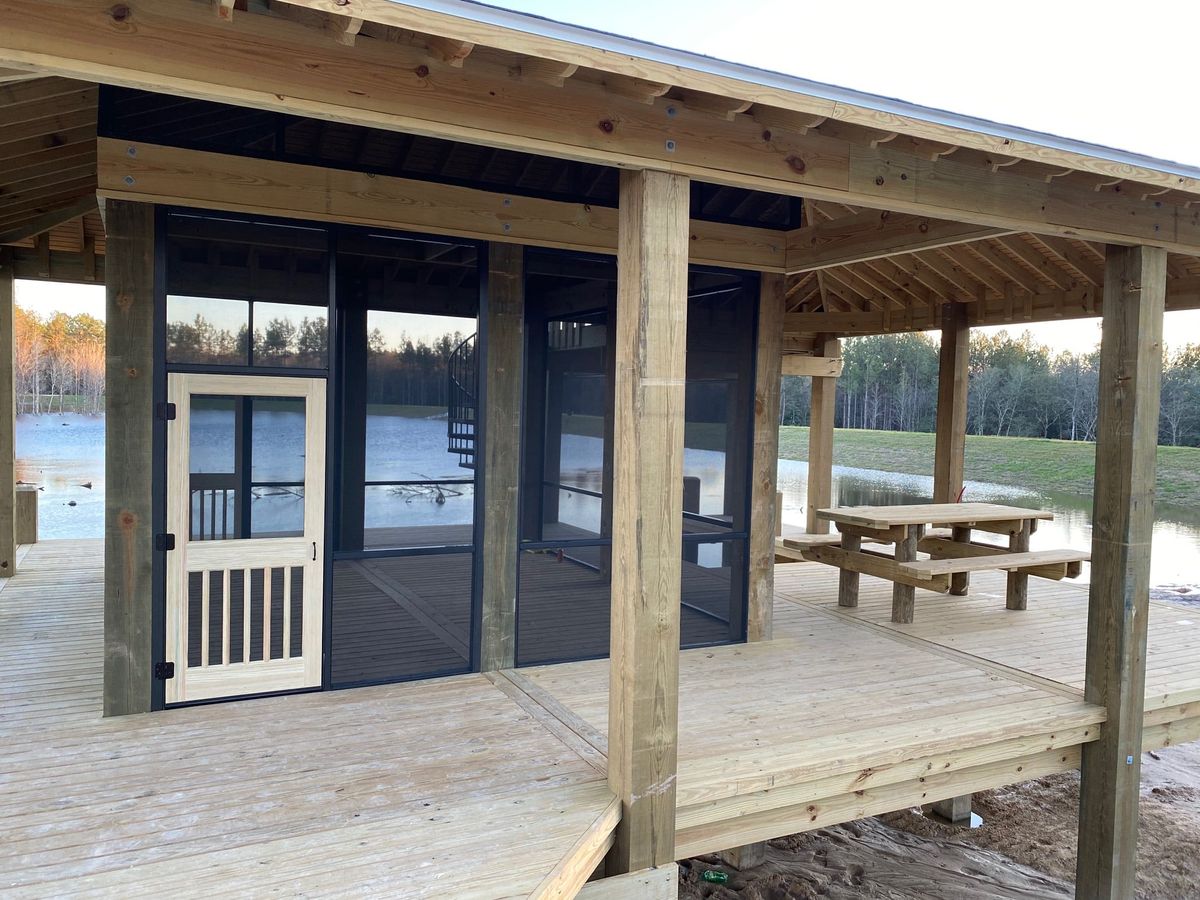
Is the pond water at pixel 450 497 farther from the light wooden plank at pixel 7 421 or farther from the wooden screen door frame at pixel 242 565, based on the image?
the light wooden plank at pixel 7 421

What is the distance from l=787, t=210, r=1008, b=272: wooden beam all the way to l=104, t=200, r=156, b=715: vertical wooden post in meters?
3.84

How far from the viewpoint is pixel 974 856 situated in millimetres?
6145

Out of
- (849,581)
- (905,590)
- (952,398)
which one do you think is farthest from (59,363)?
(905,590)

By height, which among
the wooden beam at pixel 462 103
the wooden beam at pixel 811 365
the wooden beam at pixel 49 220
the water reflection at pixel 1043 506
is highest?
the wooden beam at pixel 49 220

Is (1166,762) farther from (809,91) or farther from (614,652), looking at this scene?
(809,91)

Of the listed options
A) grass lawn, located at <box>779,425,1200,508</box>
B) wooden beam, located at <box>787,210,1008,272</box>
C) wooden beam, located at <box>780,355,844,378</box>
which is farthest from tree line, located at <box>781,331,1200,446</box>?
wooden beam, located at <box>787,210,1008,272</box>

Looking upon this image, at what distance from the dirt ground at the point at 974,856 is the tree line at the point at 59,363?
125ft

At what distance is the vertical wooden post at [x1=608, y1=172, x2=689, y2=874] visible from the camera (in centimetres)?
316

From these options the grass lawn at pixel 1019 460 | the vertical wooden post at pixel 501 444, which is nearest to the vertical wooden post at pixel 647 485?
the vertical wooden post at pixel 501 444

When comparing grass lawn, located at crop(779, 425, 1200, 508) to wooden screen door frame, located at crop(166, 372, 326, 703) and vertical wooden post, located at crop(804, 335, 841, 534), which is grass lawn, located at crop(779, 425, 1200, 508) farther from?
wooden screen door frame, located at crop(166, 372, 326, 703)

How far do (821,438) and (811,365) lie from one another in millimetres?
1032

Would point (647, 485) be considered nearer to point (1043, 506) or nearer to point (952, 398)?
point (952, 398)

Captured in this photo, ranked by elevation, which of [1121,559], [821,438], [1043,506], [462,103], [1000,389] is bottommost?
[1043,506]

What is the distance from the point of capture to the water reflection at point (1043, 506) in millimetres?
16266
